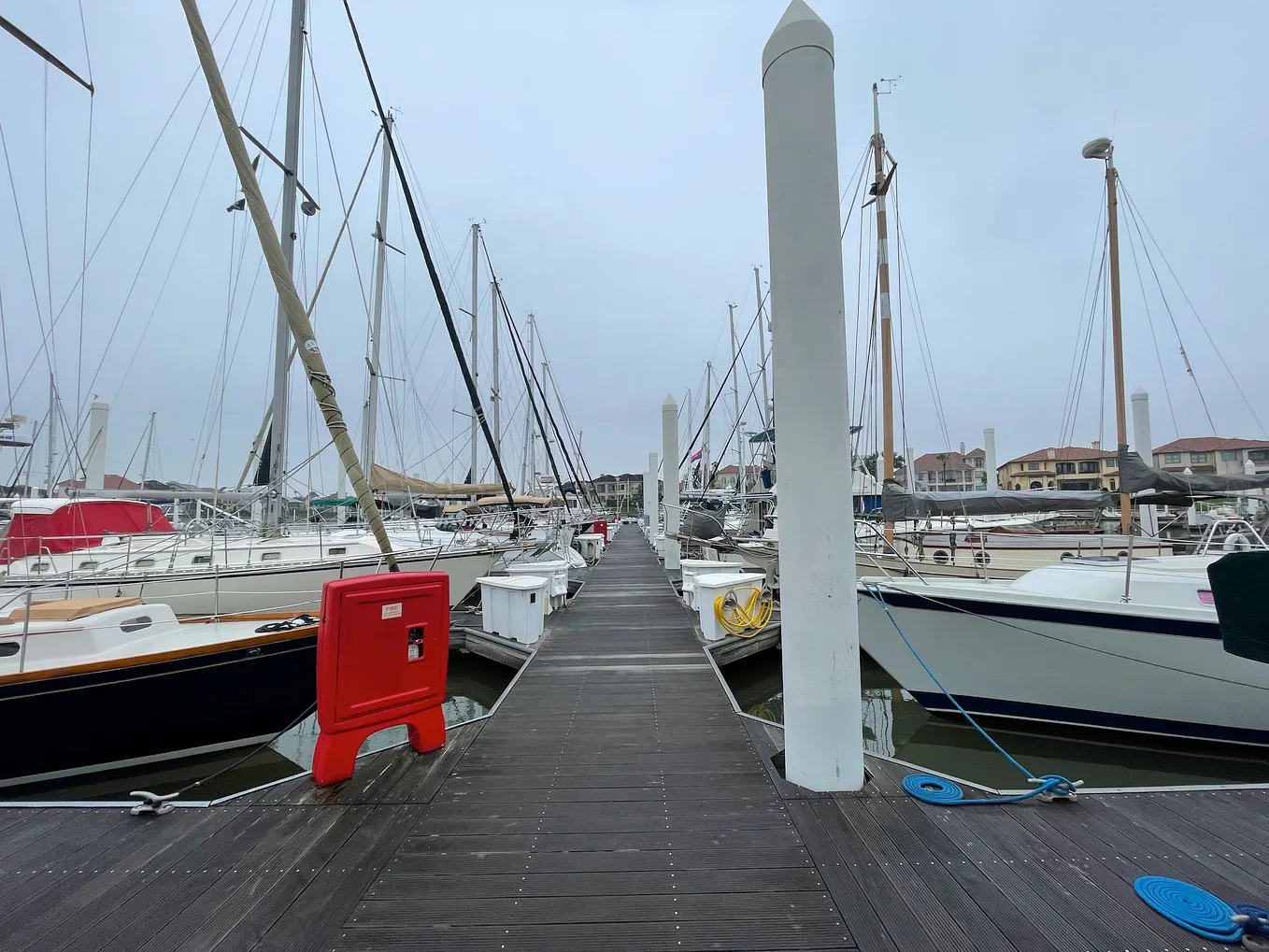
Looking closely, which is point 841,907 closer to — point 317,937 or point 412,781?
point 317,937

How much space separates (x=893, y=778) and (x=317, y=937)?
300 centimetres

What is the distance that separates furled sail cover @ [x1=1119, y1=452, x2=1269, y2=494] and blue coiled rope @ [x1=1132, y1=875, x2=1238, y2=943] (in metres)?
7.63

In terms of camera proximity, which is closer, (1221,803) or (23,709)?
(1221,803)

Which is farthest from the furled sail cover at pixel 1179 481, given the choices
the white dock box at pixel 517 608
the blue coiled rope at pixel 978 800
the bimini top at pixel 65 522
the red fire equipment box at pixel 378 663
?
the bimini top at pixel 65 522

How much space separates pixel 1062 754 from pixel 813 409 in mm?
5700

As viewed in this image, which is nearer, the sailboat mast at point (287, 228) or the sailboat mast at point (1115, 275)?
the sailboat mast at point (287, 228)

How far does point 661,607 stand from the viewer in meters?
10.4

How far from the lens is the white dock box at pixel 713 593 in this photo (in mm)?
7945

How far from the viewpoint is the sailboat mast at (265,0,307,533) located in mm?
9766

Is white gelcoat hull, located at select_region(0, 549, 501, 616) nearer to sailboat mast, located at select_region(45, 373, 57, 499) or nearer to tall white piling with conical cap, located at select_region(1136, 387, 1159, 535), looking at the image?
sailboat mast, located at select_region(45, 373, 57, 499)

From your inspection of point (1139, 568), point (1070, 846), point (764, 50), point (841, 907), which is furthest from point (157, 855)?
point (1139, 568)

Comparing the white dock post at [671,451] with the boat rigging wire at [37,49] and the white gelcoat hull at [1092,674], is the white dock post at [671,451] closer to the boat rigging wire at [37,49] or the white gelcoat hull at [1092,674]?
the white gelcoat hull at [1092,674]

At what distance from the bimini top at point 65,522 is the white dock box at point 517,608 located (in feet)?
17.8

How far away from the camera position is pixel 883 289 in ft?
44.3
